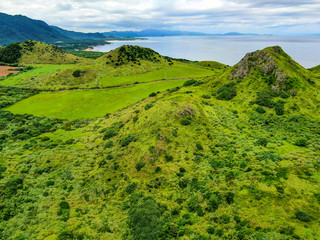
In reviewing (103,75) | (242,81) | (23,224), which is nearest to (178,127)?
(23,224)

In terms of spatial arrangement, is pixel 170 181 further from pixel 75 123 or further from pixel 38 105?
pixel 38 105

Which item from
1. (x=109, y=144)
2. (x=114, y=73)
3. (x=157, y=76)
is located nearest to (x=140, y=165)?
(x=109, y=144)

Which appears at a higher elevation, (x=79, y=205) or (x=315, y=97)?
(x=315, y=97)

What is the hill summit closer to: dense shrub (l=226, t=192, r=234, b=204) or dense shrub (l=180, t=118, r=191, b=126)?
dense shrub (l=180, t=118, r=191, b=126)

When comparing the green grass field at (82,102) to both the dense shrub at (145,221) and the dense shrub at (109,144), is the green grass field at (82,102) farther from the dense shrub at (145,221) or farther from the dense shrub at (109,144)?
the dense shrub at (145,221)

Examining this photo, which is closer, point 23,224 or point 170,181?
point 23,224

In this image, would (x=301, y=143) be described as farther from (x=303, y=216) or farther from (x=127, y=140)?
(x=127, y=140)

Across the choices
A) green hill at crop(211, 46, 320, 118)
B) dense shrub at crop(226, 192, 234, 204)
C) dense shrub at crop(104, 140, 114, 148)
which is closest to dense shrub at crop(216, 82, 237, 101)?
green hill at crop(211, 46, 320, 118)
